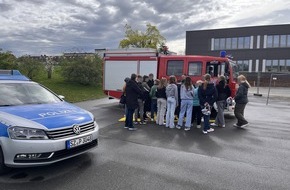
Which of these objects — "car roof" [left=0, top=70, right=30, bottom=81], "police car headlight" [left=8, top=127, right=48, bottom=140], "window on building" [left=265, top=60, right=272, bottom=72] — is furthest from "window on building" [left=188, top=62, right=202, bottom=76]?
"window on building" [left=265, top=60, right=272, bottom=72]

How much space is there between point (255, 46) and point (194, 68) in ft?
115

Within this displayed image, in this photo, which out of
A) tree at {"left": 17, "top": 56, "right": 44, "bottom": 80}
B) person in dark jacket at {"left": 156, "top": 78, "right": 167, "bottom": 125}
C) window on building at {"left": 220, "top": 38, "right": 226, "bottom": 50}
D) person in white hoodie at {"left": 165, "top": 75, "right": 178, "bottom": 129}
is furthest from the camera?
window on building at {"left": 220, "top": 38, "right": 226, "bottom": 50}

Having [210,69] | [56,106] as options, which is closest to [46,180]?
[56,106]

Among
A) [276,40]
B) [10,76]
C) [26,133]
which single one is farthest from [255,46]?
[26,133]

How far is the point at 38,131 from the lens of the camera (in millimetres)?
4395

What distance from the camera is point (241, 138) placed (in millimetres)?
7613

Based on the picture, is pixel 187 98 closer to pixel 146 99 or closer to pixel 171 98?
pixel 171 98

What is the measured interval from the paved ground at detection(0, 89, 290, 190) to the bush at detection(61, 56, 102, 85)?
1466 cm

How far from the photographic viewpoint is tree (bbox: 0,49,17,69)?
18000mm

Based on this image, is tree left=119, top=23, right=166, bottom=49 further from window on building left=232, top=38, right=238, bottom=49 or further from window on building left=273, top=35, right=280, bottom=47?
window on building left=273, top=35, right=280, bottom=47

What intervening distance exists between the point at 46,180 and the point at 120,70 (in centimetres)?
920

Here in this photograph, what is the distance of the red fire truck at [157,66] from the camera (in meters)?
11.1

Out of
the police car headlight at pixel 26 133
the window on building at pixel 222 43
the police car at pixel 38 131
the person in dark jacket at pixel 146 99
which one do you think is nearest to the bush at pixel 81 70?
the person in dark jacket at pixel 146 99

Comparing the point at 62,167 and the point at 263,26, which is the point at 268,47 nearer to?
the point at 263,26
